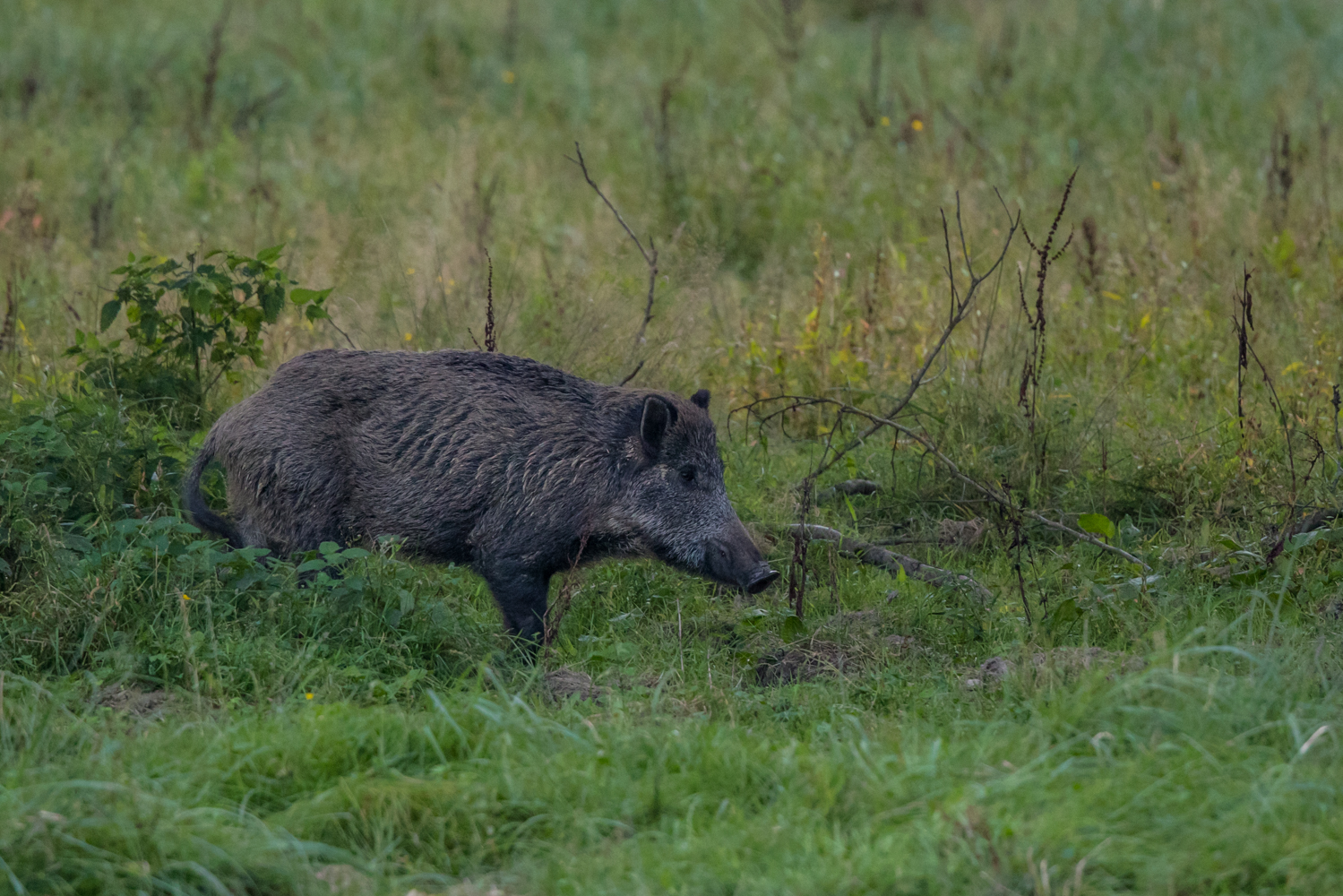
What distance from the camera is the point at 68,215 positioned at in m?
9.75

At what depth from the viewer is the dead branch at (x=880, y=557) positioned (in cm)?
568

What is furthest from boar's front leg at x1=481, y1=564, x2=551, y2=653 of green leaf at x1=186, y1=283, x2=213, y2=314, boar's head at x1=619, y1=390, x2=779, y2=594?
green leaf at x1=186, y1=283, x2=213, y2=314

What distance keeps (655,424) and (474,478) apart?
2.21ft

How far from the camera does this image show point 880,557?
5965 millimetres

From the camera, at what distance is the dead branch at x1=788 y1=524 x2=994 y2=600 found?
5.68 meters

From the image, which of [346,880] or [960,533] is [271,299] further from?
[346,880]

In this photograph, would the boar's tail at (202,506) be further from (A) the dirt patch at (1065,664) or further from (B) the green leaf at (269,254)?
(A) the dirt patch at (1065,664)

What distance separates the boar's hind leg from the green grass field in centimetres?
9

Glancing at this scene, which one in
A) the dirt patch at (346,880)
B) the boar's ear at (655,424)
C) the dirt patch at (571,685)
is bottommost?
the dirt patch at (571,685)

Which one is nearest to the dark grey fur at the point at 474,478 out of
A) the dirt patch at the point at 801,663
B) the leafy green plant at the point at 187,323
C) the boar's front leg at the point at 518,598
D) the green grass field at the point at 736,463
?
the boar's front leg at the point at 518,598

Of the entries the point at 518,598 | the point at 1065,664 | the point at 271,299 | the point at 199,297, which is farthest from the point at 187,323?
the point at 1065,664

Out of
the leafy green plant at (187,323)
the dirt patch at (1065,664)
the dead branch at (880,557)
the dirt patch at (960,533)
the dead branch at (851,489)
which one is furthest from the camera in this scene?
the dead branch at (851,489)

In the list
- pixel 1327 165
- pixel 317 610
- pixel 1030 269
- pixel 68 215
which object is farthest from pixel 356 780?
pixel 1327 165

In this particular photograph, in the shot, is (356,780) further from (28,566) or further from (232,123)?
(232,123)
